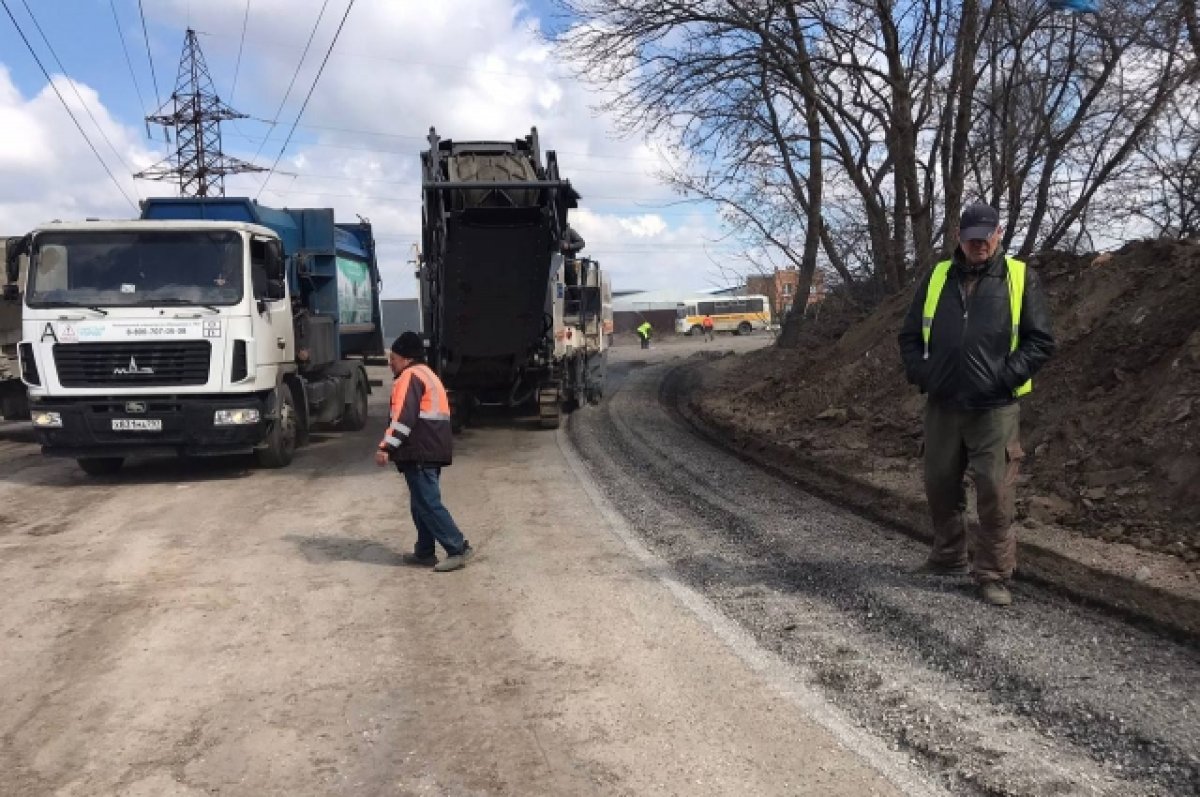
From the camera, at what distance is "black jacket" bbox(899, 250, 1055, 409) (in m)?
5.31

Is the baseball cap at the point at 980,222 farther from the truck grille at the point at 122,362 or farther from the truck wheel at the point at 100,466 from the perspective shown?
the truck wheel at the point at 100,466

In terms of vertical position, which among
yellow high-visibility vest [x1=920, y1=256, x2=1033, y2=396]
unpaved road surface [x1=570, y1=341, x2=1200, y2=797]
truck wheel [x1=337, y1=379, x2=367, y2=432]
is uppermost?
yellow high-visibility vest [x1=920, y1=256, x2=1033, y2=396]

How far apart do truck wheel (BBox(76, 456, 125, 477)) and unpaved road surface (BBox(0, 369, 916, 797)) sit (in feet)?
9.99

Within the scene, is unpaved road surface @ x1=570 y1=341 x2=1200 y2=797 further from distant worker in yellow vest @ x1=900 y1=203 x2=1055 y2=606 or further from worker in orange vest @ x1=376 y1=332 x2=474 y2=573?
worker in orange vest @ x1=376 y1=332 x2=474 y2=573

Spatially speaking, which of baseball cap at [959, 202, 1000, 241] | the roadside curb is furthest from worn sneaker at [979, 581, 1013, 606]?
baseball cap at [959, 202, 1000, 241]

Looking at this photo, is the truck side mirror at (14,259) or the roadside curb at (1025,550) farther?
the truck side mirror at (14,259)

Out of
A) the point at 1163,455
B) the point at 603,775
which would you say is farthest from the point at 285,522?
the point at 1163,455

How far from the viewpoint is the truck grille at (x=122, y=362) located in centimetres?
1052

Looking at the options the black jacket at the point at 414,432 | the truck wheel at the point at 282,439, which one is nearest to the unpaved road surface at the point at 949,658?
the black jacket at the point at 414,432

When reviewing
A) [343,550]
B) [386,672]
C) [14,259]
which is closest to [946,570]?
[386,672]

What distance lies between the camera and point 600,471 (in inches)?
427

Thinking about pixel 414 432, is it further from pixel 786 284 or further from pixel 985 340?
pixel 786 284

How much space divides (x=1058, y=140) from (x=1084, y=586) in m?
13.3

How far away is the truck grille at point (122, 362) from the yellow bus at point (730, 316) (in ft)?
179
